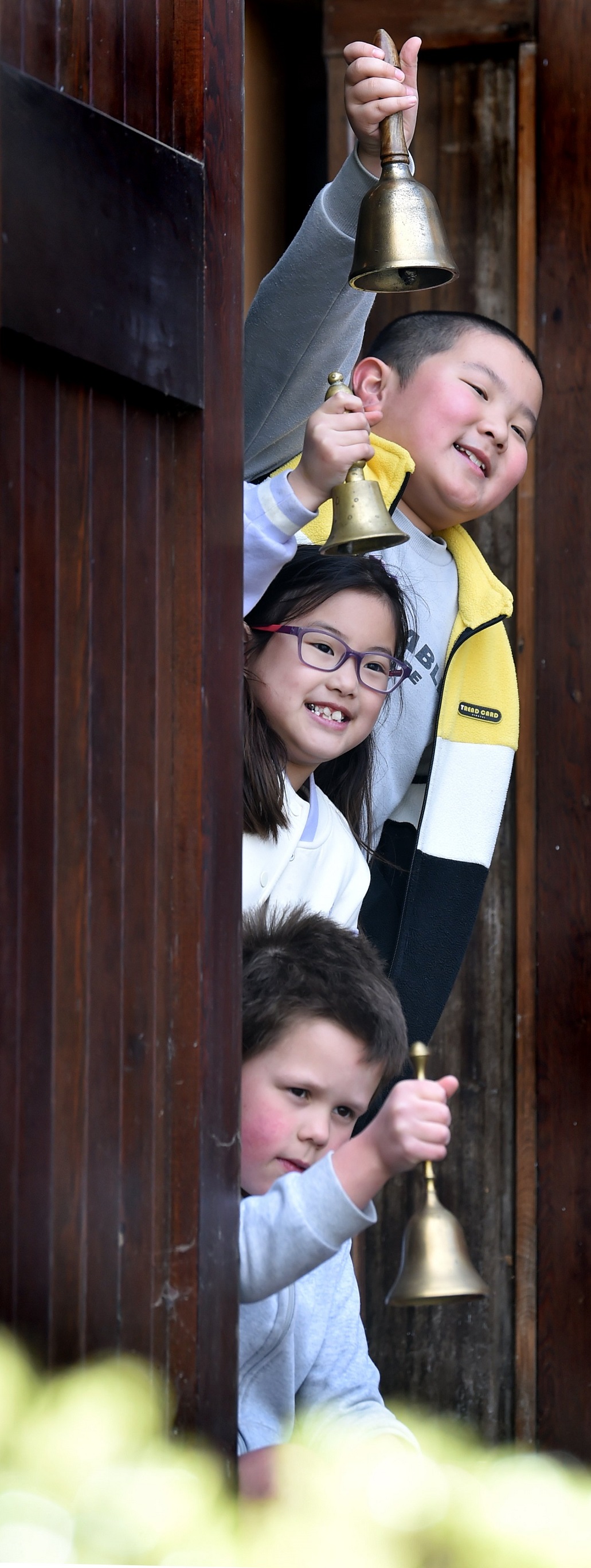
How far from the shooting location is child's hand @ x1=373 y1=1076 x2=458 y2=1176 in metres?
1.28

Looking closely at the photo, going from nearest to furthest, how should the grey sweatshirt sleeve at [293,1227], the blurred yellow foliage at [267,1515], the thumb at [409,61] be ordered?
the blurred yellow foliage at [267,1515] < the grey sweatshirt sleeve at [293,1227] < the thumb at [409,61]

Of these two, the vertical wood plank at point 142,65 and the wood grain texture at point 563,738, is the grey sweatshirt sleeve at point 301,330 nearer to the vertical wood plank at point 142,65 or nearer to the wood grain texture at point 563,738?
the vertical wood plank at point 142,65

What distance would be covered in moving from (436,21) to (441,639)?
1.35 m

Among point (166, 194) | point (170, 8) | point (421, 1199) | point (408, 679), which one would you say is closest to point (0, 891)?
point (421, 1199)

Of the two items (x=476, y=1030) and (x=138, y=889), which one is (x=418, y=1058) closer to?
(x=138, y=889)

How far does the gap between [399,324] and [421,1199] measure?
5.05 ft

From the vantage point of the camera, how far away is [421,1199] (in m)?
1.36

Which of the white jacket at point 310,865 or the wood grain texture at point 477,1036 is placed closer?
the white jacket at point 310,865

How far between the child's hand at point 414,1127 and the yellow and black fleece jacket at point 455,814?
107cm

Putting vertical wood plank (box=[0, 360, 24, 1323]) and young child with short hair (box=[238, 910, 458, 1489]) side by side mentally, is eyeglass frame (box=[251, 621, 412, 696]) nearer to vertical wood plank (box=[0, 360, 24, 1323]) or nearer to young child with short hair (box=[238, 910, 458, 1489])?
young child with short hair (box=[238, 910, 458, 1489])

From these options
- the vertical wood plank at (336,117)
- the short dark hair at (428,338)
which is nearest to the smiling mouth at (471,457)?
the short dark hair at (428,338)

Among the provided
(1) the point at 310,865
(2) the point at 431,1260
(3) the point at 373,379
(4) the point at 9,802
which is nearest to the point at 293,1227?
(2) the point at 431,1260

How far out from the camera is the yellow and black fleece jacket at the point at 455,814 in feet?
7.78

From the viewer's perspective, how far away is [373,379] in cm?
235
